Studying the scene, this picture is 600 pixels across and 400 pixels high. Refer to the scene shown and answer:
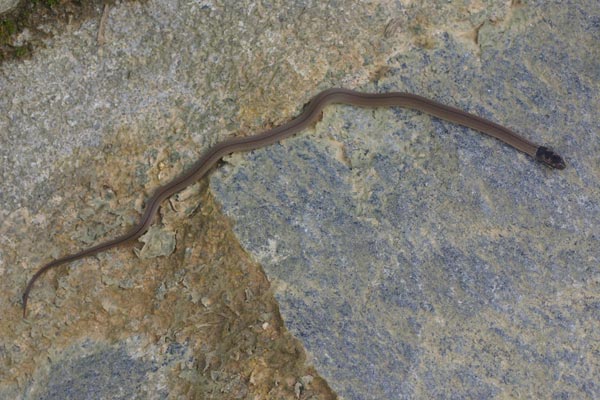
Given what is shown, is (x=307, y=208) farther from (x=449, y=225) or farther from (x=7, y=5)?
(x=7, y=5)

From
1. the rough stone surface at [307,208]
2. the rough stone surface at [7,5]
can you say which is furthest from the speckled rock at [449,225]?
the rough stone surface at [7,5]

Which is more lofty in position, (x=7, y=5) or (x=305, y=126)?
(x=7, y=5)

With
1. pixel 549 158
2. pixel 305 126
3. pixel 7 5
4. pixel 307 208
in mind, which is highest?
pixel 7 5

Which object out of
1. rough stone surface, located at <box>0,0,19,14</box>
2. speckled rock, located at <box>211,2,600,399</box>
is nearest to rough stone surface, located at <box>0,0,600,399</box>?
speckled rock, located at <box>211,2,600,399</box>

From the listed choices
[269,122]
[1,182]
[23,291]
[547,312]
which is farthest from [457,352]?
[1,182]

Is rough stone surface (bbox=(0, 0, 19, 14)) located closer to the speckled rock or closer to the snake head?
the speckled rock

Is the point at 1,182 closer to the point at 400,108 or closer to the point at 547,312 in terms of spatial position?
the point at 400,108

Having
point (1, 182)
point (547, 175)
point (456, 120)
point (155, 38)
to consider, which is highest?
point (155, 38)

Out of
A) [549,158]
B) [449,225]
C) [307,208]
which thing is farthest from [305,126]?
[549,158]
